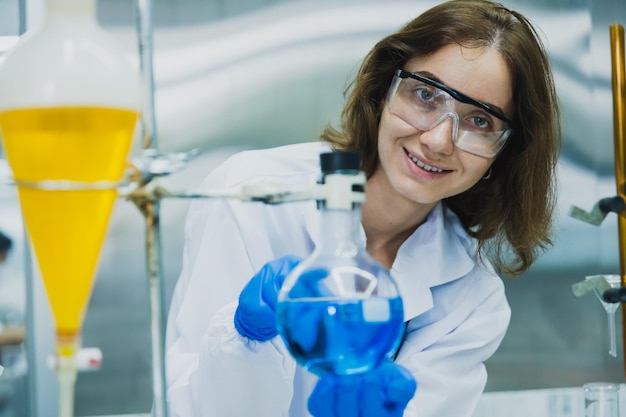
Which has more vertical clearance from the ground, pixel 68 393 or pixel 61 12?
pixel 61 12

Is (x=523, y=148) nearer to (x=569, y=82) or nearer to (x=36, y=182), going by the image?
(x=569, y=82)

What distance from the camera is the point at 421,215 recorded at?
1713mm

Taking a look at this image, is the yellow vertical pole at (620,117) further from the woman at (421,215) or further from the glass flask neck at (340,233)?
the glass flask neck at (340,233)

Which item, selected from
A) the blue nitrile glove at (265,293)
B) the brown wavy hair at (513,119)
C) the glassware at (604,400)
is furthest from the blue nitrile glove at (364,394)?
the brown wavy hair at (513,119)

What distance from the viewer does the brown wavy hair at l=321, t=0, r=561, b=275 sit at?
1491mm

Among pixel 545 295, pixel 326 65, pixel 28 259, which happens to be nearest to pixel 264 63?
pixel 326 65

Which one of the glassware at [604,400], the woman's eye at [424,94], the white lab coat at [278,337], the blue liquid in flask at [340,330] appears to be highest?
the woman's eye at [424,94]

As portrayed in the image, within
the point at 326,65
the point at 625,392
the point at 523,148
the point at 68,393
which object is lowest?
the point at 625,392

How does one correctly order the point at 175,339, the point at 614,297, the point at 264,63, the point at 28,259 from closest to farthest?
the point at 614,297, the point at 175,339, the point at 28,259, the point at 264,63

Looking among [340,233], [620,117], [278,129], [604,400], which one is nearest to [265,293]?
[340,233]

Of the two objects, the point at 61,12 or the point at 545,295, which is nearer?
the point at 61,12

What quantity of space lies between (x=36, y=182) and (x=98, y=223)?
0.06m

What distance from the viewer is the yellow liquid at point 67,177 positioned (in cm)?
62

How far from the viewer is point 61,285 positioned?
0.67 m
